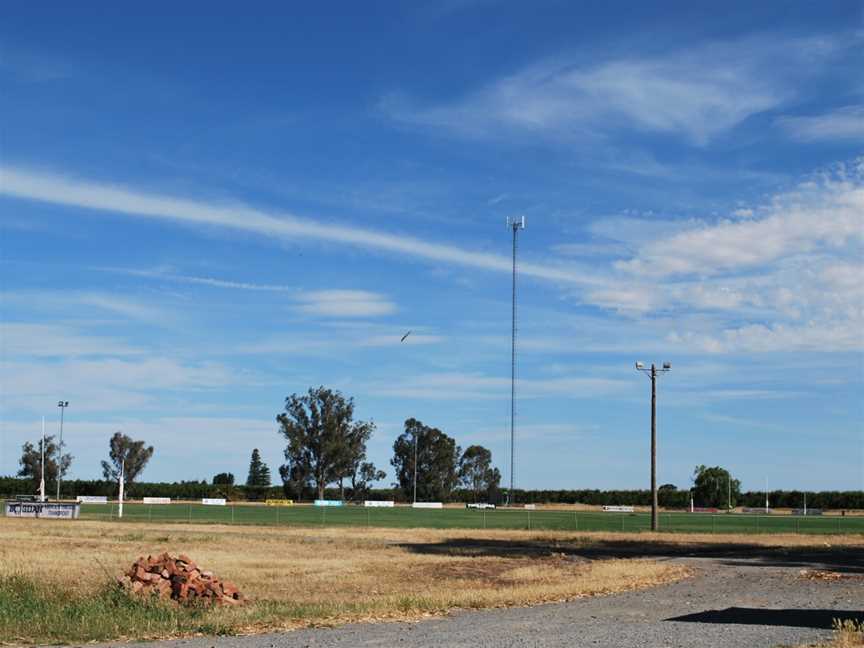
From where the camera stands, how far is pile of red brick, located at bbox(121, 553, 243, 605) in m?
22.8

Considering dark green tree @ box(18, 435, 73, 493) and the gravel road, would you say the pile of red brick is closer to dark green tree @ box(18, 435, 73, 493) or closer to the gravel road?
the gravel road

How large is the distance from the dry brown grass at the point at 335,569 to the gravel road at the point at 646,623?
137 cm

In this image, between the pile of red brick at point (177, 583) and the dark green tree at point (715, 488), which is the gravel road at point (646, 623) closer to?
the pile of red brick at point (177, 583)

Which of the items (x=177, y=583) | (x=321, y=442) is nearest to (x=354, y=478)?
(x=321, y=442)

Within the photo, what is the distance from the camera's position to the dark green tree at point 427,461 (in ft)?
574

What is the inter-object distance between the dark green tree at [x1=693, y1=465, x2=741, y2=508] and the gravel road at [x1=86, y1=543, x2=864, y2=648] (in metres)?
116

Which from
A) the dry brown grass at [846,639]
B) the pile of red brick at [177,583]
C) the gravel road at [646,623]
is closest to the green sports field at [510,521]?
the gravel road at [646,623]

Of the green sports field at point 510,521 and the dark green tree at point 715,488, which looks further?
the dark green tree at point 715,488

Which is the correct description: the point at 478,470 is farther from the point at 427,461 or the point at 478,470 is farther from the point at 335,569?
the point at 335,569

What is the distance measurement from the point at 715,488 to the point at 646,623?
129 meters

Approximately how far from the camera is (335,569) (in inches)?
1403

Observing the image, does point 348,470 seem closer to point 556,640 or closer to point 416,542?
point 416,542

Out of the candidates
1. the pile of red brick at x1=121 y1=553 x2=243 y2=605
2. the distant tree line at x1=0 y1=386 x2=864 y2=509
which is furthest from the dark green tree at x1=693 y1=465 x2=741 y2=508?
the pile of red brick at x1=121 y1=553 x2=243 y2=605

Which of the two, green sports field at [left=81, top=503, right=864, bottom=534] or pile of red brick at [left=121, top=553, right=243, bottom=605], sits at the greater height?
pile of red brick at [left=121, top=553, right=243, bottom=605]
